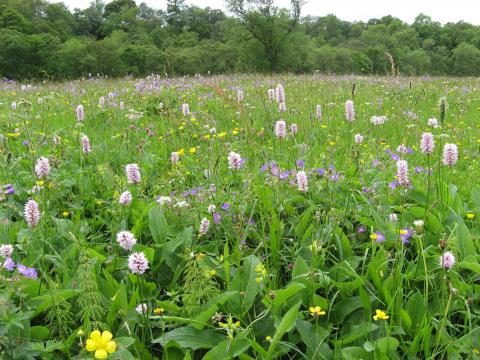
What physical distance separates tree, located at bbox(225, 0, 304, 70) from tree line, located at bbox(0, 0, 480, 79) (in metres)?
0.12

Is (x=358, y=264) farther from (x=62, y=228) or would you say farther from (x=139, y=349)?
(x=62, y=228)

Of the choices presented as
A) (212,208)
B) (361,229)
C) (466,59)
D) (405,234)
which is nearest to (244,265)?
(212,208)

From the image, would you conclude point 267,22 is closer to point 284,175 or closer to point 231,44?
point 231,44

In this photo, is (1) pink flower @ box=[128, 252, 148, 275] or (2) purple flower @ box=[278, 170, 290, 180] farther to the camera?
(2) purple flower @ box=[278, 170, 290, 180]

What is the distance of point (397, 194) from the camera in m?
2.61

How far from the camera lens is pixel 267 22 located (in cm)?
4884

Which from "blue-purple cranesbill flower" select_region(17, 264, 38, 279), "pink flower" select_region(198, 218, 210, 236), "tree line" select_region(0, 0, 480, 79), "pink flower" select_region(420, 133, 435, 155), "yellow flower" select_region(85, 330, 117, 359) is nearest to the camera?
"yellow flower" select_region(85, 330, 117, 359)

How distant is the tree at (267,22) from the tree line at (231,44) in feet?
0.38

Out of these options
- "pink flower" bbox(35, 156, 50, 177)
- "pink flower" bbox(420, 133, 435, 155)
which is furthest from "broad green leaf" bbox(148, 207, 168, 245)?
"pink flower" bbox(420, 133, 435, 155)

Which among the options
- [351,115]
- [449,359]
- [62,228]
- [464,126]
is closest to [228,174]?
[351,115]

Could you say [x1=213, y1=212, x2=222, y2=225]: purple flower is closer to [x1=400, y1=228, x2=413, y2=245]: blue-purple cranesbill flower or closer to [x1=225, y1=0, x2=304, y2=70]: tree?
[x1=400, y1=228, x2=413, y2=245]: blue-purple cranesbill flower

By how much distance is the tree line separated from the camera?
1300 inches

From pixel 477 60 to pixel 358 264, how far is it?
51.6m

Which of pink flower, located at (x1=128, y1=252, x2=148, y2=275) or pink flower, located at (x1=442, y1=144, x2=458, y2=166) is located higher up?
pink flower, located at (x1=442, y1=144, x2=458, y2=166)
